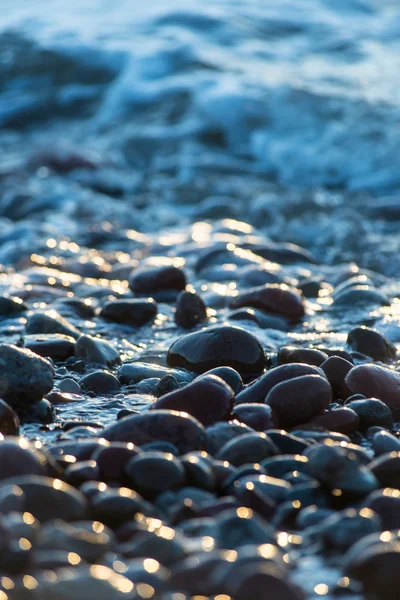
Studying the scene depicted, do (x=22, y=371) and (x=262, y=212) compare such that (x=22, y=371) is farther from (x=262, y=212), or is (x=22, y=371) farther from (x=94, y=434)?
(x=262, y=212)

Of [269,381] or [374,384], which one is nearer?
[269,381]

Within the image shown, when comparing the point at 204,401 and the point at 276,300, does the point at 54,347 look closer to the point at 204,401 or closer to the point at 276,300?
the point at 204,401

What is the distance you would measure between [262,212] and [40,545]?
584 centimetres

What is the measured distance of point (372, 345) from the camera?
333 cm

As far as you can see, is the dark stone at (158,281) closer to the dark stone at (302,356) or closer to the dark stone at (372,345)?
the dark stone at (372,345)

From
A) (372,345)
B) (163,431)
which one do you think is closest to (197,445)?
(163,431)

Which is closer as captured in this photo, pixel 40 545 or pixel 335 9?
pixel 40 545

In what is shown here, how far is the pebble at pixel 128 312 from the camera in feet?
12.7

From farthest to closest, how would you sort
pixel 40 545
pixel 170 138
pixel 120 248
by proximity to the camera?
pixel 170 138, pixel 120 248, pixel 40 545

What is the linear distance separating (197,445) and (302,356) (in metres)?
0.97

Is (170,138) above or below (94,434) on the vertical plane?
below

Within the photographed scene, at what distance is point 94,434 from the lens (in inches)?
89.2

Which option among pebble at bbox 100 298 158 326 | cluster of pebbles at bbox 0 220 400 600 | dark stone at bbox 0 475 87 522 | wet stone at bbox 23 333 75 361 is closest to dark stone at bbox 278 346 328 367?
cluster of pebbles at bbox 0 220 400 600

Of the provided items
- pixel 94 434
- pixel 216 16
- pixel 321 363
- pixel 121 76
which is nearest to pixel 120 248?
pixel 321 363
